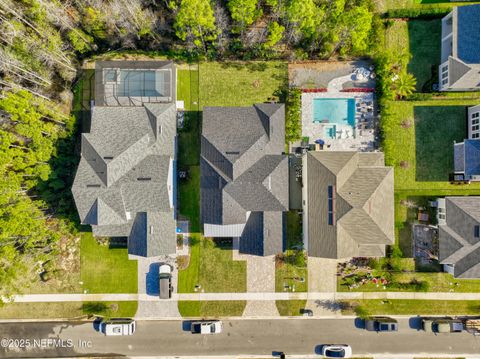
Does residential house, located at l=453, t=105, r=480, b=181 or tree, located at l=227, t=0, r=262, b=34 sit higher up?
tree, located at l=227, t=0, r=262, b=34

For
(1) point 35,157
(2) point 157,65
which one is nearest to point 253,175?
(2) point 157,65

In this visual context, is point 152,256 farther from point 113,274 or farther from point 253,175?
point 253,175

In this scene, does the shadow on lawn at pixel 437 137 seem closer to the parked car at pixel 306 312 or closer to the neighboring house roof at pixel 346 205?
the neighboring house roof at pixel 346 205

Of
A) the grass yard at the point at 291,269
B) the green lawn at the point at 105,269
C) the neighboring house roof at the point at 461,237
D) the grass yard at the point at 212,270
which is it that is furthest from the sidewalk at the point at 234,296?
the neighboring house roof at the point at 461,237

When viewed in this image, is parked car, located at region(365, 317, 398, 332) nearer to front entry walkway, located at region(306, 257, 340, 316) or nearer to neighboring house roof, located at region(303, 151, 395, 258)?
front entry walkway, located at region(306, 257, 340, 316)

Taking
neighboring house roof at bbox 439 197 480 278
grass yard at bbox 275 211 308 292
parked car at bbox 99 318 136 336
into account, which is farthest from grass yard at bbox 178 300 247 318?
neighboring house roof at bbox 439 197 480 278
